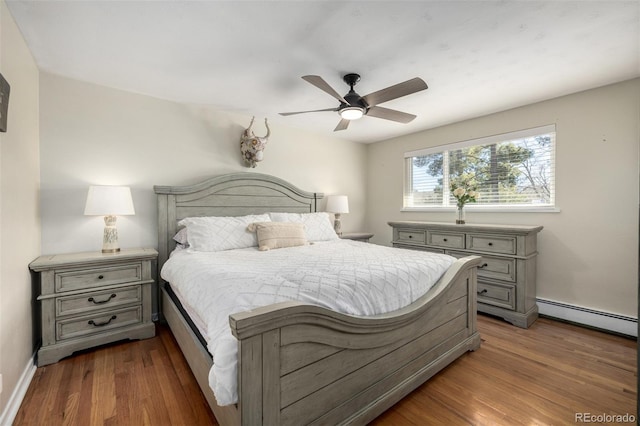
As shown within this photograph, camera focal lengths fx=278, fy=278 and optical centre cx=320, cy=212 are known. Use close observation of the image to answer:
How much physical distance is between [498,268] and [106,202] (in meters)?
3.78

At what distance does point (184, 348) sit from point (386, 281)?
4.81ft

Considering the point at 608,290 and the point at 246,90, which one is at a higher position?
the point at 246,90

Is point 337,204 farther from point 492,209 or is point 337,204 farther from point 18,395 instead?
point 18,395

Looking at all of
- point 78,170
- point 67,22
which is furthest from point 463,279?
point 78,170

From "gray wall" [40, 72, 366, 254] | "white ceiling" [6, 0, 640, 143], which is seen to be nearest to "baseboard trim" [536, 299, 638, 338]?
"white ceiling" [6, 0, 640, 143]

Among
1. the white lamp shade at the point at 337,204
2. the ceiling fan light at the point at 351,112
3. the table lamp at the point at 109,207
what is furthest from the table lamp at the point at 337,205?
the table lamp at the point at 109,207

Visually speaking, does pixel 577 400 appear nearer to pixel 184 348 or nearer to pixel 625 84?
pixel 184 348

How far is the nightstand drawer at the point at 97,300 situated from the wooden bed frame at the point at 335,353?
28 centimetres

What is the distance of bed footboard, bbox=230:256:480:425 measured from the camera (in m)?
1.08

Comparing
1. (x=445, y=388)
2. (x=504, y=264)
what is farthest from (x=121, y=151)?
(x=504, y=264)

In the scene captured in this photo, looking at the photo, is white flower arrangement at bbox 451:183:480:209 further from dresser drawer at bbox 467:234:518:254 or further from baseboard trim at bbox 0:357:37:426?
baseboard trim at bbox 0:357:37:426

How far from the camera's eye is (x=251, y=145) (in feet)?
11.0

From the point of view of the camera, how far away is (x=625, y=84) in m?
2.52

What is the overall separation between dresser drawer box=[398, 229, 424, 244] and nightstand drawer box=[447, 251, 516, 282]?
0.76 metres
